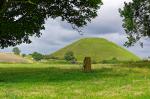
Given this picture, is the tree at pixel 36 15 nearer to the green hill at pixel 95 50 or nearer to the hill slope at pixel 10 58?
the hill slope at pixel 10 58

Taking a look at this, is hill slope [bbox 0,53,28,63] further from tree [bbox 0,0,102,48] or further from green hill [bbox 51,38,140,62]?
green hill [bbox 51,38,140,62]

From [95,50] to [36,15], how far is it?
11094cm

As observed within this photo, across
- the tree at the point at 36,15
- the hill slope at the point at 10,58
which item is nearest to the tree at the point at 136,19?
the tree at the point at 36,15

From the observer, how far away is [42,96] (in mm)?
24984

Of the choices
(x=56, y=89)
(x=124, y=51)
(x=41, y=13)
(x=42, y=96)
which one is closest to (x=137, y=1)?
(x=41, y=13)

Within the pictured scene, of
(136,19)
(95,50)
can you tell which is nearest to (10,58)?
(136,19)

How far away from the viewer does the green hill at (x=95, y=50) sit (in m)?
155

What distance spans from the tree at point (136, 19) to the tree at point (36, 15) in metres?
9.76

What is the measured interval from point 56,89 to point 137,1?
124 feet

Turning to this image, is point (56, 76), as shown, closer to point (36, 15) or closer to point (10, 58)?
point (36, 15)

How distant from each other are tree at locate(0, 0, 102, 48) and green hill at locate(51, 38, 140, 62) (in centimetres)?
9314

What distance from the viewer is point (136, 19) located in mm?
66312

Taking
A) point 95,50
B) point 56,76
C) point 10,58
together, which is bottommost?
point 56,76

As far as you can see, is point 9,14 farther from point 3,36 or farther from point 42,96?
point 42,96
